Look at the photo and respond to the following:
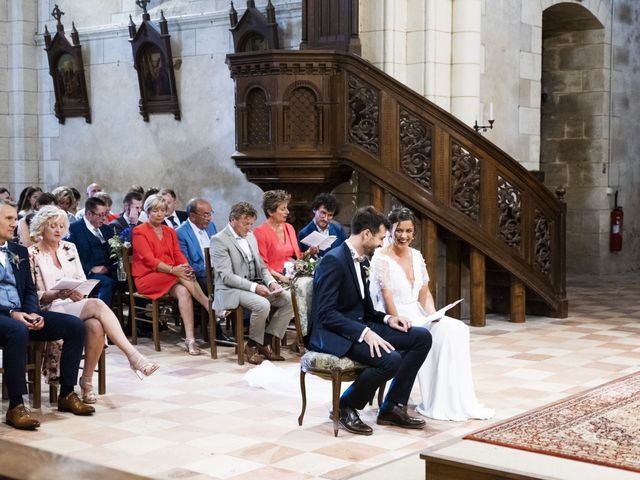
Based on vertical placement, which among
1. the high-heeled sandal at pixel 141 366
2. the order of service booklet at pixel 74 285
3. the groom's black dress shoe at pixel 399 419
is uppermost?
the order of service booklet at pixel 74 285

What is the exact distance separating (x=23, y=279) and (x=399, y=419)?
2.22m

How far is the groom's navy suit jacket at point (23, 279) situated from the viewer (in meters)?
5.75

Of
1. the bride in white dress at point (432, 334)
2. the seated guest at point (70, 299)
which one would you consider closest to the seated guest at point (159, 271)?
the seated guest at point (70, 299)

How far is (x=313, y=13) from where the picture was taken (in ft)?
31.9

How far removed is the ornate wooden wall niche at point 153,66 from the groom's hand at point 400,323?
6.62m

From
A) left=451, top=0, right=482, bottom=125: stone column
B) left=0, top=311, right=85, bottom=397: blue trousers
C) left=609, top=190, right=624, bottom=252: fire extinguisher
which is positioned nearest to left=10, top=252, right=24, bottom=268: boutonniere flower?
left=0, top=311, right=85, bottom=397: blue trousers

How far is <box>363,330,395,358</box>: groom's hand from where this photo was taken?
530cm

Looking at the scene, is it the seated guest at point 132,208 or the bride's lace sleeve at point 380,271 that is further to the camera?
the seated guest at point 132,208

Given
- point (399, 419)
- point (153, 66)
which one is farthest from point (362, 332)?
point (153, 66)

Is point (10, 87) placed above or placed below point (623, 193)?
above

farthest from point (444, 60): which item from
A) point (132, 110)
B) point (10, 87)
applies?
point (10, 87)

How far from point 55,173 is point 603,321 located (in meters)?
7.22

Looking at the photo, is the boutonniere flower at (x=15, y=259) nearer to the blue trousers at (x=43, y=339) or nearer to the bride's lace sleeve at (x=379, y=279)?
the blue trousers at (x=43, y=339)

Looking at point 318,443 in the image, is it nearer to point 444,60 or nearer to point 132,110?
point 444,60
